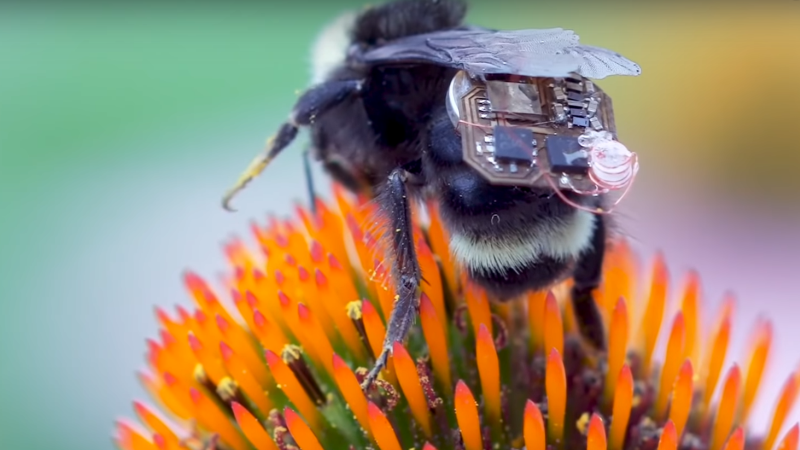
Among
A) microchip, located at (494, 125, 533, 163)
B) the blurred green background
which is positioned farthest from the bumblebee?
the blurred green background

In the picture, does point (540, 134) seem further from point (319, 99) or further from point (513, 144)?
point (319, 99)

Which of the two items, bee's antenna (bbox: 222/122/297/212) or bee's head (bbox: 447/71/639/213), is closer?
bee's head (bbox: 447/71/639/213)

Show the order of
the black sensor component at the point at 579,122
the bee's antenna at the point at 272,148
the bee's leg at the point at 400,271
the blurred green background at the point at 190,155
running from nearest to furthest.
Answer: the black sensor component at the point at 579,122, the bee's leg at the point at 400,271, the bee's antenna at the point at 272,148, the blurred green background at the point at 190,155

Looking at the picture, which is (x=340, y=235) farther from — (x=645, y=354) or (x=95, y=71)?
(x=95, y=71)

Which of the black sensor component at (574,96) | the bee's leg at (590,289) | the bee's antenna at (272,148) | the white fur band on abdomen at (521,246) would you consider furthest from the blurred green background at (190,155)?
the black sensor component at (574,96)

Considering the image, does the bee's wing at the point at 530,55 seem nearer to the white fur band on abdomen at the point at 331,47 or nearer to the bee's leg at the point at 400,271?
the bee's leg at the point at 400,271

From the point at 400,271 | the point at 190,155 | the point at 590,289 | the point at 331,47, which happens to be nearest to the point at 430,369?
the point at 400,271

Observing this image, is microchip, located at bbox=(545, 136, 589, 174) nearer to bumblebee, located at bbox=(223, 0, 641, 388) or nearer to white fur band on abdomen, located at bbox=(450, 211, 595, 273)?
bumblebee, located at bbox=(223, 0, 641, 388)
